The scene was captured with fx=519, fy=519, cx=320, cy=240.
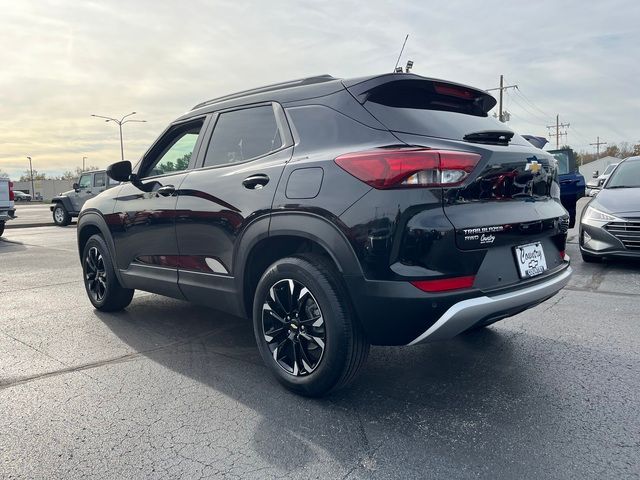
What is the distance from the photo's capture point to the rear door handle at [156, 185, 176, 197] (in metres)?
3.83

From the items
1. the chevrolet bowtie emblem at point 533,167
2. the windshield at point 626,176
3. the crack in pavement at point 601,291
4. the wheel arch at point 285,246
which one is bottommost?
the crack in pavement at point 601,291

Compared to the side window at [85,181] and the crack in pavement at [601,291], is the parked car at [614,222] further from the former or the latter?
the side window at [85,181]

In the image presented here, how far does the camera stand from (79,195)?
17.4 metres

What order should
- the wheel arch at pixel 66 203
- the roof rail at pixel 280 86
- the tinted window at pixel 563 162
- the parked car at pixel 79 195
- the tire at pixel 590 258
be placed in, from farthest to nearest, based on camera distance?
the wheel arch at pixel 66 203 → the parked car at pixel 79 195 → the tinted window at pixel 563 162 → the tire at pixel 590 258 → the roof rail at pixel 280 86

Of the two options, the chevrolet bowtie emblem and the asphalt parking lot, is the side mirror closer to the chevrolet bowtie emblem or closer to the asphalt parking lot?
the asphalt parking lot

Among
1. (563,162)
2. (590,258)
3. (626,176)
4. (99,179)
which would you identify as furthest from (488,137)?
(99,179)

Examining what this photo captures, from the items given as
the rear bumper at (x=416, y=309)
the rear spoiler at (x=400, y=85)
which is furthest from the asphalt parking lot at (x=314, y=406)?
the rear spoiler at (x=400, y=85)

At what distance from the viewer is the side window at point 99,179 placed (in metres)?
17.0

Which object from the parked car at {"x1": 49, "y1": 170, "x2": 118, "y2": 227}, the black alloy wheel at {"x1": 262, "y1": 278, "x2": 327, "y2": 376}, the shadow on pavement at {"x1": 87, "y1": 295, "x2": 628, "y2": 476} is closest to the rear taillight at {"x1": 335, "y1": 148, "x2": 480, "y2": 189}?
the black alloy wheel at {"x1": 262, "y1": 278, "x2": 327, "y2": 376}

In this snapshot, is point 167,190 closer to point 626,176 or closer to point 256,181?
point 256,181

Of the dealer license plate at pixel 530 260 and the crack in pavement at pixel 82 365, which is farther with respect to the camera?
the crack in pavement at pixel 82 365

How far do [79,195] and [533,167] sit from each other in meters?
17.2

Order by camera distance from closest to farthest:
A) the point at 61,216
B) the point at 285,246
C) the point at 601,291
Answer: the point at 285,246 < the point at 601,291 < the point at 61,216

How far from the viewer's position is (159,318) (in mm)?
4750
